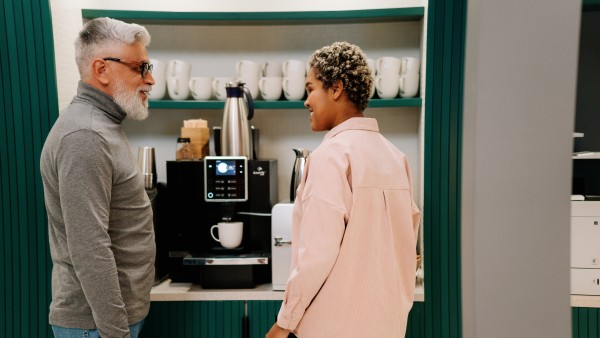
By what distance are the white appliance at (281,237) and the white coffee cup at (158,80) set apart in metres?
0.90

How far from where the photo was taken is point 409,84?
7.96 ft

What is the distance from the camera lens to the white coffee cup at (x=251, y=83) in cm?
252

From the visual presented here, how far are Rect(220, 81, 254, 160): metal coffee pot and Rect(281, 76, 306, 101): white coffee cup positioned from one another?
20 centimetres

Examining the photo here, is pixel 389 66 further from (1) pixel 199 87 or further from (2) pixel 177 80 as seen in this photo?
(2) pixel 177 80

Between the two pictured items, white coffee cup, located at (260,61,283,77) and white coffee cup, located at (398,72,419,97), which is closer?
white coffee cup, located at (398,72,419,97)

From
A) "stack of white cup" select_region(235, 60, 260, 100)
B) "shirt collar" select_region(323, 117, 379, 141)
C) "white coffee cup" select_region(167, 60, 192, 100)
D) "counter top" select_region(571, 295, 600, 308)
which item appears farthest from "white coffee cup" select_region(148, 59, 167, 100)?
"counter top" select_region(571, 295, 600, 308)

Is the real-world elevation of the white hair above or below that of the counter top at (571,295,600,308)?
above

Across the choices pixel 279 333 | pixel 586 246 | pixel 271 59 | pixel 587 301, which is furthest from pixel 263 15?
pixel 587 301

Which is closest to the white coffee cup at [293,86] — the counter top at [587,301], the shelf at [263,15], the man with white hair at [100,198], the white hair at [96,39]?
the shelf at [263,15]

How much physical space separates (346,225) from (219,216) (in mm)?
1028

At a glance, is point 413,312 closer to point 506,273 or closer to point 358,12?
point 358,12

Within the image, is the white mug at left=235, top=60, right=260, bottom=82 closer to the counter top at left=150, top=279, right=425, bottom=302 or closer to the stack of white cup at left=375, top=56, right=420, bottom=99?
the stack of white cup at left=375, top=56, right=420, bottom=99

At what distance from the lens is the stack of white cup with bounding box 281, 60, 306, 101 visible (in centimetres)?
246

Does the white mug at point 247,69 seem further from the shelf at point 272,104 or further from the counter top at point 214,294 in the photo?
the counter top at point 214,294
